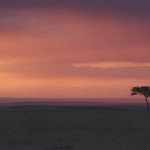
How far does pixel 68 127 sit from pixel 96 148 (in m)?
16.8

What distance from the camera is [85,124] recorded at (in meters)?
44.9

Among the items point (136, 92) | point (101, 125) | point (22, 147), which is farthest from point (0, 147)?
point (136, 92)

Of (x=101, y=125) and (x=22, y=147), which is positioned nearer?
(x=22, y=147)

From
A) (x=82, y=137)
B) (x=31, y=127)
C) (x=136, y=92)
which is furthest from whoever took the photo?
(x=136, y=92)

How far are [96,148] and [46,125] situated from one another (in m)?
18.7

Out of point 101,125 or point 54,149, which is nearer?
point 54,149

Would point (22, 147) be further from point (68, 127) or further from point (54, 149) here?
point (68, 127)

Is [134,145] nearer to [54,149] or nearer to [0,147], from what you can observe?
[54,149]

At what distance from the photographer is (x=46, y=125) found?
43156 mm

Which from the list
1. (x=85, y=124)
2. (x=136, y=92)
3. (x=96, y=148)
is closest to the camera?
(x=96, y=148)

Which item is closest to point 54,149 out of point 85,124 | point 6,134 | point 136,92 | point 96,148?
point 96,148

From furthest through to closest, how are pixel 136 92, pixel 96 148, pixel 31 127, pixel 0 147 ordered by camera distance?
1. pixel 136 92
2. pixel 31 127
3. pixel 0 147
4. pixel 96 148

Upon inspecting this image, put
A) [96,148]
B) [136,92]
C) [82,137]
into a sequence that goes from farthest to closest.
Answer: [136,92], [82,137], [96,148]

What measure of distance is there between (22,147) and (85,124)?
18235mm
